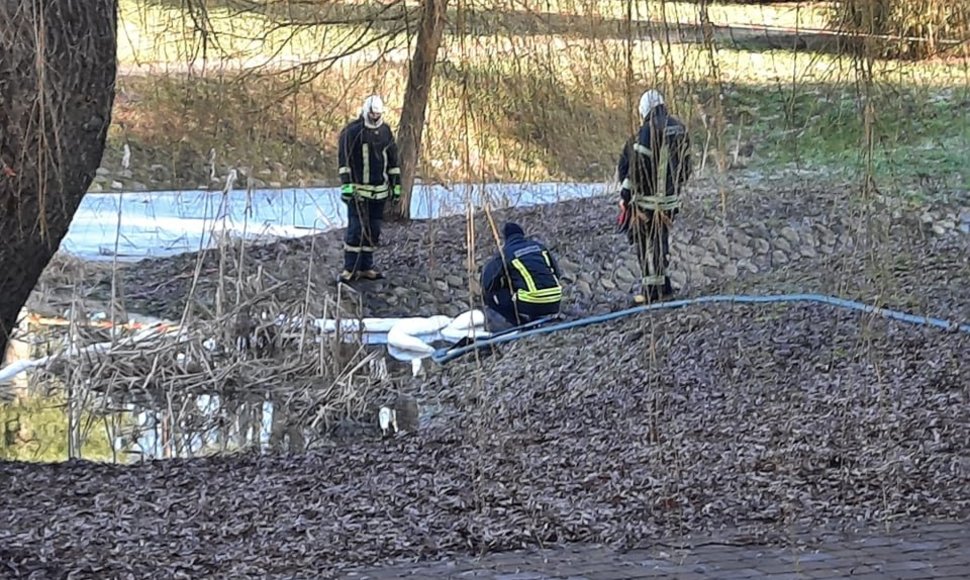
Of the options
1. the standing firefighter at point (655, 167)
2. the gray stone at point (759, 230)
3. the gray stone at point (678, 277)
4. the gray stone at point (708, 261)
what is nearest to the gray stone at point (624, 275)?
the gray stone at point (678, 277)

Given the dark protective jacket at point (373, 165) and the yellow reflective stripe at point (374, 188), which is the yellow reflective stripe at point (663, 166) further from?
the yellow reflective stripe at point (374, 188)

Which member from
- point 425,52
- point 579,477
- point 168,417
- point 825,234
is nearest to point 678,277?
point 825,234

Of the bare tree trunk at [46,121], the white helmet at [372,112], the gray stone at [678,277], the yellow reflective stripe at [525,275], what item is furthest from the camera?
the gray stone at [678,277]

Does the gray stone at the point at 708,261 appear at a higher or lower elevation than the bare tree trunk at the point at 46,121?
lower

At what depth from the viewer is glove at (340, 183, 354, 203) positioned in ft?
39.4

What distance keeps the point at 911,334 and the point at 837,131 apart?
3.76 metres

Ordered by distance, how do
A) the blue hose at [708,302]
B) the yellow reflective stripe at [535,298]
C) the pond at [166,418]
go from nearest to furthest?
the pond at [166,418], the blue hose at [708,302], the yellow reflective stripe at [535,298]

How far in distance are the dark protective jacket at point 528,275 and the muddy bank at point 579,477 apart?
1.30m

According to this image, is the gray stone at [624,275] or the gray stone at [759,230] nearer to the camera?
the gray stone at [624,275]

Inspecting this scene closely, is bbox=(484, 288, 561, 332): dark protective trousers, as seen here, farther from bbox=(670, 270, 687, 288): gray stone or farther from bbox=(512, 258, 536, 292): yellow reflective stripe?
bbox=(670, 270, 687, 288): gray stone

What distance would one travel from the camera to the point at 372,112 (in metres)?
10.9

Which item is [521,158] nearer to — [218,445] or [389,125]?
[218,445]

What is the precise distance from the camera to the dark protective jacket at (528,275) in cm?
966

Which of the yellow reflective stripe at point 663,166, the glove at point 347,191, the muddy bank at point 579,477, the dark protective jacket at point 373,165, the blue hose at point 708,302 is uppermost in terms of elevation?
the dark protective jacket at point 373,165
